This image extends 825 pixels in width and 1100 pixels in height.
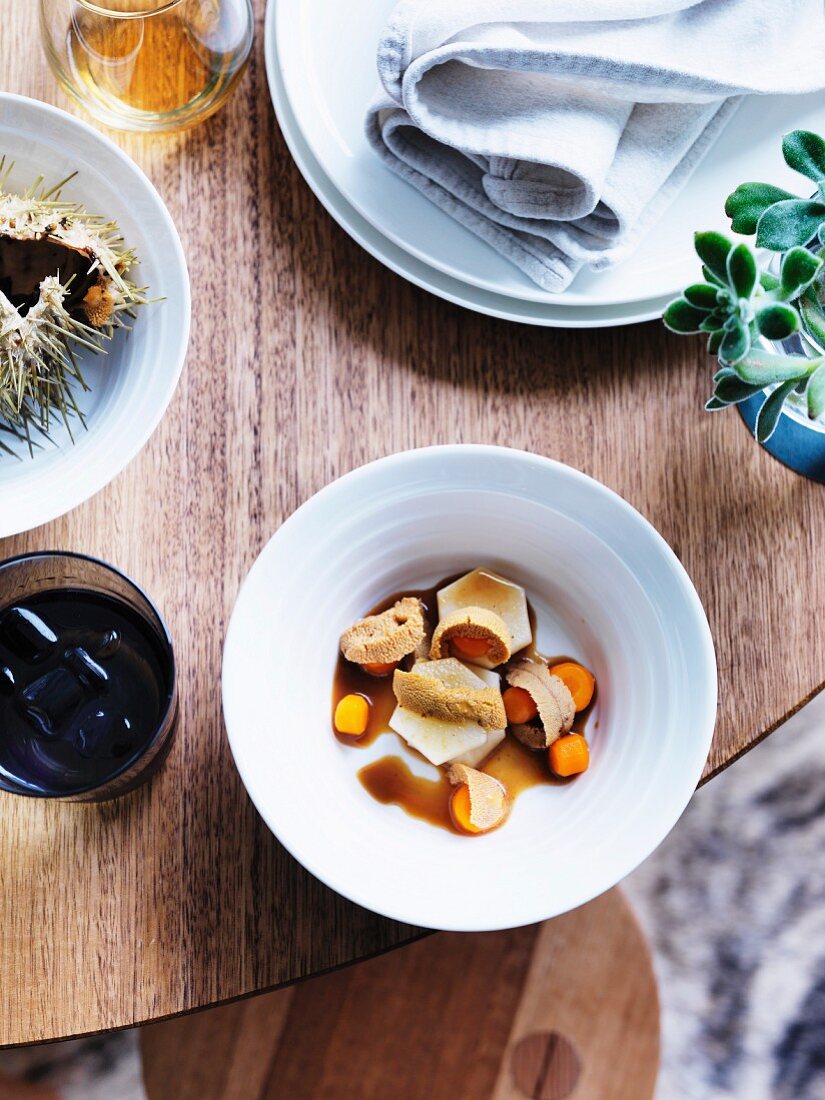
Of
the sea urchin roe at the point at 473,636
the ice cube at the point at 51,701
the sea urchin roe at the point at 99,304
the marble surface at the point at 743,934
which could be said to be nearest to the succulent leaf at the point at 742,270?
the sea urchin roe at the point at 473,636

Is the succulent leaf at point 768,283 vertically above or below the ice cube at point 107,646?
above

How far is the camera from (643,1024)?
1122mm

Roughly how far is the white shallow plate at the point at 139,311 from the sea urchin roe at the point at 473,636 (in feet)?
0.79

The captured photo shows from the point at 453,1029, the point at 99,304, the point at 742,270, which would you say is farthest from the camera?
the point at 453,1029

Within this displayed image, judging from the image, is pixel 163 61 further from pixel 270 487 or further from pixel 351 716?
pixel 351 716

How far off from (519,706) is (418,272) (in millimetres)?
317

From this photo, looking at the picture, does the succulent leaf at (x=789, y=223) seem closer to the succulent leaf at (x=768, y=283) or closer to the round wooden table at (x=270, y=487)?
the succulent leaf at (x=768, y=283)

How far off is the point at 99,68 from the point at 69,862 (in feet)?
1.82

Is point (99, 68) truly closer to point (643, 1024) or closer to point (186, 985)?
point (186, 985)

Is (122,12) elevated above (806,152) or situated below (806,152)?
above

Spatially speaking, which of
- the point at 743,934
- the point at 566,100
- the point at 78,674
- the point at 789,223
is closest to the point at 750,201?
the point at 789,223

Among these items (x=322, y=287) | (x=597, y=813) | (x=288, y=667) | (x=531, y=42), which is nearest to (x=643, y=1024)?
(x=597, y=813)

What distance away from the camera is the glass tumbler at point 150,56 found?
0.66 m

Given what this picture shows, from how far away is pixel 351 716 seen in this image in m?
0.67
